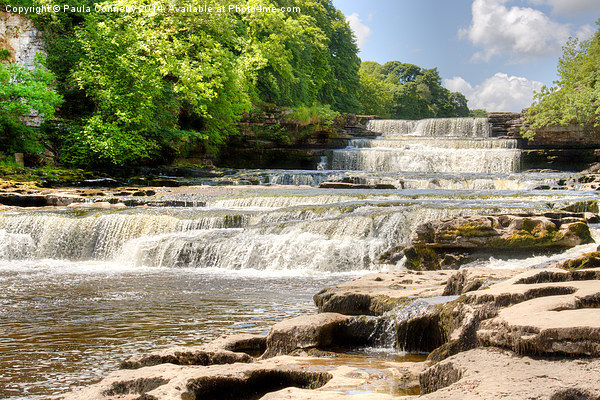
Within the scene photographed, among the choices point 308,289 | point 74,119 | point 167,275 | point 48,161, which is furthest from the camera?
point 74,119

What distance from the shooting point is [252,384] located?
357cm

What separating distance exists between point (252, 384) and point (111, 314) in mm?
3752

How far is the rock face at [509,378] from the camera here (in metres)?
2.43

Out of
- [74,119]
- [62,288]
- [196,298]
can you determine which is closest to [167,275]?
[62,288]

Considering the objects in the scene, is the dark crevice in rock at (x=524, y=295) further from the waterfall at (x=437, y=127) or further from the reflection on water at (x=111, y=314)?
the waterfall at (x=437, y=127)

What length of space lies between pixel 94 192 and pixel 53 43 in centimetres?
1040

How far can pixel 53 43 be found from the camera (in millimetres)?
24469

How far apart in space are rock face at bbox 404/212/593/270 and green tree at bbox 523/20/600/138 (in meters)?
18.3

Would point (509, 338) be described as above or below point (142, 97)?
below

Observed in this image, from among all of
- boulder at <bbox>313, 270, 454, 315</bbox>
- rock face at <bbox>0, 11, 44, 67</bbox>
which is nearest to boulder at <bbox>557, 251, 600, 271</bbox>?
boulder at <bbox>313, 270, 454, 315</bbox>

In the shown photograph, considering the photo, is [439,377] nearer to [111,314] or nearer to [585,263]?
[585,263]

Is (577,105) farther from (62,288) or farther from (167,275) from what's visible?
(62,288)

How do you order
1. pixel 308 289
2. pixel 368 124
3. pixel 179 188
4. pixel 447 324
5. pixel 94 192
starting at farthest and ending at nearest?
pixel 368 124 < pixel 179 188 < pixel 94 192 < pixel 308 289 < pixel 447 324

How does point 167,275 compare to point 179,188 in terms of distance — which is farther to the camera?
point 179,188
